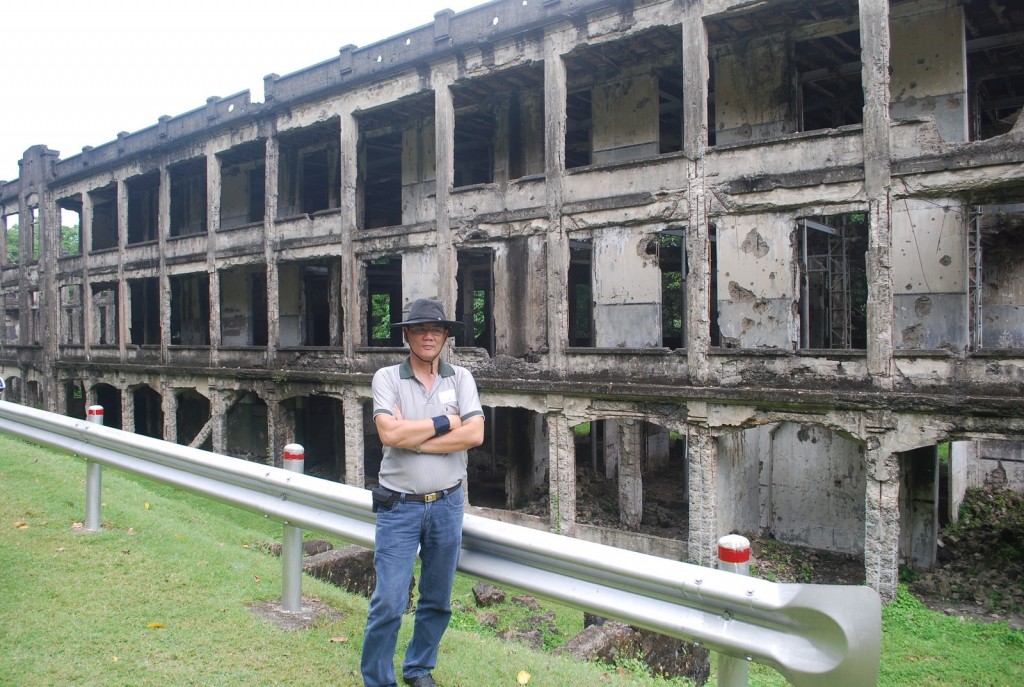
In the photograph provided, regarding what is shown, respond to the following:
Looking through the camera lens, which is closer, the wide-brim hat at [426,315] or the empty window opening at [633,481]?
the wide-brim hat at [426,315]

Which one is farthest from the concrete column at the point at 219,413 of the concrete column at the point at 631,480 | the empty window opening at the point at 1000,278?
the empty window opening at the point at 1000,278

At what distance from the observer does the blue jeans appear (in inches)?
128

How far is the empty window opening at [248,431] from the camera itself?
22.9 meters

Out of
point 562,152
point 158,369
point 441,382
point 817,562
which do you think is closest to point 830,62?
point 562,152

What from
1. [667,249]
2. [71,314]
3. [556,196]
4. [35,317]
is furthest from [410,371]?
[35,317]

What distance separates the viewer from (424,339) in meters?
3.66

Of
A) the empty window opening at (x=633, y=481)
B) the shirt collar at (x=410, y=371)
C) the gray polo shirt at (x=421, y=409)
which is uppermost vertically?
the shirt collar at (x=410, y=371)

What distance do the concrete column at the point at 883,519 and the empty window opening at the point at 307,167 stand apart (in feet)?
49.2

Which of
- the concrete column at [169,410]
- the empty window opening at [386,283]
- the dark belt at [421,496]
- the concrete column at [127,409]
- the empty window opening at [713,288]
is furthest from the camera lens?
the concrete column at [127,409]

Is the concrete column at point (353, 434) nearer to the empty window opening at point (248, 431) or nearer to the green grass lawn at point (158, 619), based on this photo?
the empty window opening at point (248, 431)

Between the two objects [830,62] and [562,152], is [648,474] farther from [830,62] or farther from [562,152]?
[830,62]

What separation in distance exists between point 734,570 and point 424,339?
6.15 feet

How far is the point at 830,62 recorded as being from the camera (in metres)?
14.0

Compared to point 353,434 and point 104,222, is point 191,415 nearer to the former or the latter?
point 104,222
